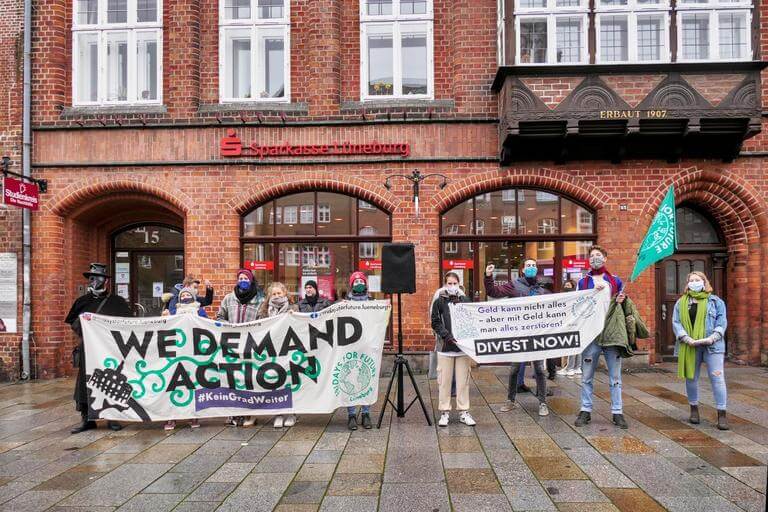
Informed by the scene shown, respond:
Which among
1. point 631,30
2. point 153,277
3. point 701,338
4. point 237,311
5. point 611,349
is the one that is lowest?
point 611,349

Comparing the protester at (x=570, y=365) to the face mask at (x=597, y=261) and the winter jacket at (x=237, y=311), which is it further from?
the winter jacket at (x=237, y=311)

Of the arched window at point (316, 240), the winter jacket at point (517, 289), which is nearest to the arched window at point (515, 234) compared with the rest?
the arched window at point (316, 240)

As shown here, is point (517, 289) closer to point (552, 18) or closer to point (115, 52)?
point (552, 18)

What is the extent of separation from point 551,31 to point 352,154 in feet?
14.2

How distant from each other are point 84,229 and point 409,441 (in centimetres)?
893

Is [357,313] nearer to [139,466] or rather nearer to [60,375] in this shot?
[139,466]

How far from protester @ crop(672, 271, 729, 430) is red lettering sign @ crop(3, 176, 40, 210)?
34.8ft

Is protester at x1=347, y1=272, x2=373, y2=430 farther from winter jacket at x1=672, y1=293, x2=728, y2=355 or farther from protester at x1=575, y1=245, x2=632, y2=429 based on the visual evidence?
winter jacket at x1=672, y1=293, x2=728, y2=355

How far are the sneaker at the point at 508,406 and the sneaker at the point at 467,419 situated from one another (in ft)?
2.49

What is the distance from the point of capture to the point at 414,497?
444 cm

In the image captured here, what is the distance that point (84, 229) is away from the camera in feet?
36.9

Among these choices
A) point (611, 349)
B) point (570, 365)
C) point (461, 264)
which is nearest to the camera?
point (611, 349)

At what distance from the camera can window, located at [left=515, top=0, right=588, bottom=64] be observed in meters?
9.69

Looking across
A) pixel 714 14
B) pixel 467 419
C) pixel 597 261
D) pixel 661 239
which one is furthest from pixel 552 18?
pixel 467 419
